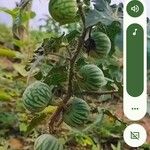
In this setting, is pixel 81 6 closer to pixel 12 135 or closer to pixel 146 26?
pixel 146 26

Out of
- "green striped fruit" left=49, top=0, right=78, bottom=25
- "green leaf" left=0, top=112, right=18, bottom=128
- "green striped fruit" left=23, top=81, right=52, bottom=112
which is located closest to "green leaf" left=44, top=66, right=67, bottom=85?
"green striped fruit" left=23, top=81, right=52, bottom=112

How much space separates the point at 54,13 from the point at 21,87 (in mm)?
3103

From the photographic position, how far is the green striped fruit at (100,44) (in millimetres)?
1160

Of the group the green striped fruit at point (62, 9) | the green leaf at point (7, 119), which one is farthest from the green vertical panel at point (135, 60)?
the green leaf at point (7, 119)

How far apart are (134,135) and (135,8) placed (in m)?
0.31

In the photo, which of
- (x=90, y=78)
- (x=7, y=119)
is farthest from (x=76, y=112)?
(x=7, y=119)

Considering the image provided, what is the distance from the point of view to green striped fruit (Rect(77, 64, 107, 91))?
3.82ft

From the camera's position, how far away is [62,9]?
1.09m

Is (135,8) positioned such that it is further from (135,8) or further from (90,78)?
(90,78)

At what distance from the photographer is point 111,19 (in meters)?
1.06

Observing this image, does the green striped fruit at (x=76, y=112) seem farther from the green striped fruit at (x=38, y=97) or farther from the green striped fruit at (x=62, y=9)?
the green striped fruit at (x=62, y=9)

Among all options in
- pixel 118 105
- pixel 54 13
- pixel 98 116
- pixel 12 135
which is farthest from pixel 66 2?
pixel 118 105

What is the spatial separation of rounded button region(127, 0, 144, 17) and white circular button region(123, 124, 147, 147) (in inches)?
10.8

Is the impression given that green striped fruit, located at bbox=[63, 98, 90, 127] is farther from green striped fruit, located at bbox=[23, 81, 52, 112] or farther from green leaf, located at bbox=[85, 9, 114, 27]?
green leaf, located at bbox=[85, 9, 114, 27]
